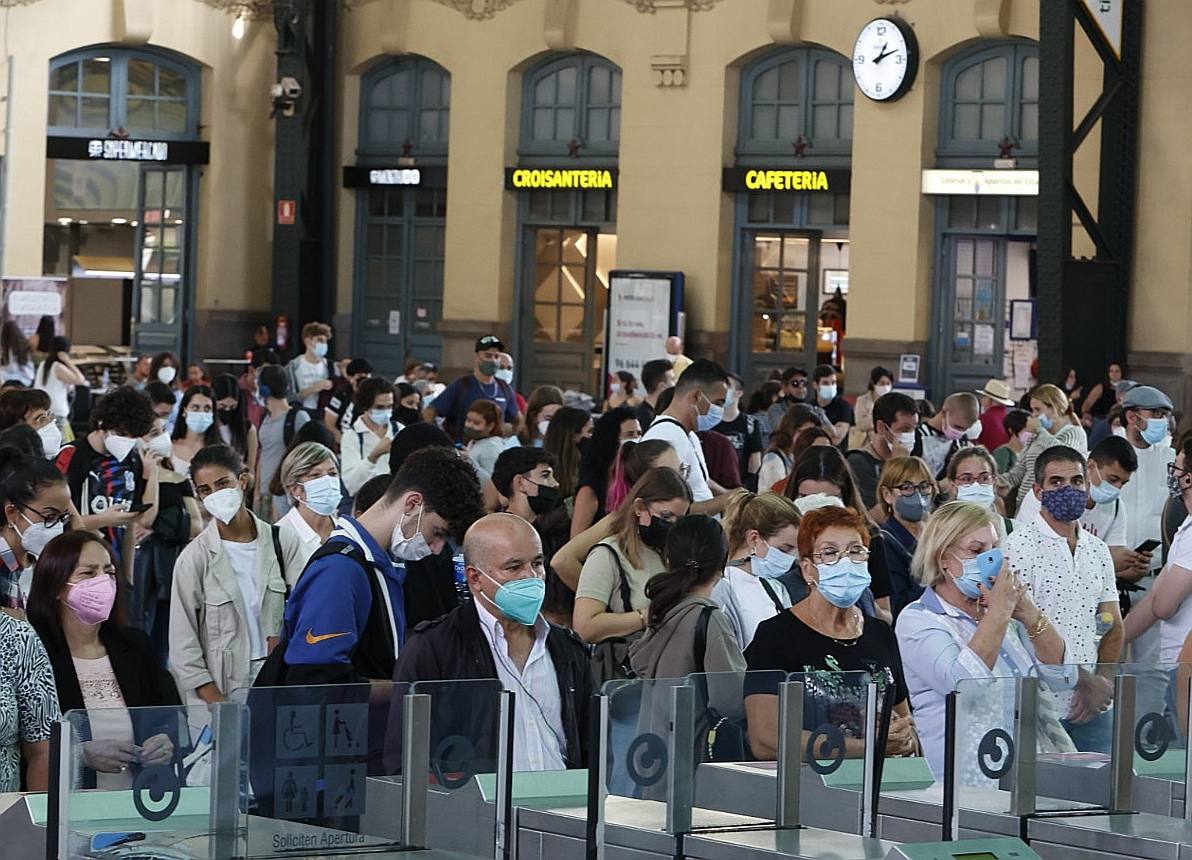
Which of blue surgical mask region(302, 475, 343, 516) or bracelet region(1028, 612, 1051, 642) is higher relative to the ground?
blue surgical mask region(302, 475, 343, 516)

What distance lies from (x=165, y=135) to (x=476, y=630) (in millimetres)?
24068

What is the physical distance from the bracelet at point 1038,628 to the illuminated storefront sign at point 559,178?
66.9 ft

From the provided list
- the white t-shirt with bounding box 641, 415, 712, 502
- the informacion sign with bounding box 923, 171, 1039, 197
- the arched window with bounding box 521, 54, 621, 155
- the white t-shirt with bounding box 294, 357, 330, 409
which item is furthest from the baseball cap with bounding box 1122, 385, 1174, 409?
the arched window with bounding box 521, 54, 621, 155

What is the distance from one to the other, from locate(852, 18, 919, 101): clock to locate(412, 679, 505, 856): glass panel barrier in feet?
66.0

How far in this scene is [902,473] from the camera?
9438 mm

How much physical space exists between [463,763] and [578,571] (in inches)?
140

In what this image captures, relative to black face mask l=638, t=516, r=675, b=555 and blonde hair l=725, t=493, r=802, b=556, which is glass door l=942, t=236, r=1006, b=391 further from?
black face mask l=638, t=516, r=675, b=555

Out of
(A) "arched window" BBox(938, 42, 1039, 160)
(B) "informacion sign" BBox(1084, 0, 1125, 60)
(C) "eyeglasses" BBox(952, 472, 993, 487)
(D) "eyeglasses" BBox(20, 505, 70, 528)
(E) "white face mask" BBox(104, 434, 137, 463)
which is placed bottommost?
(D) "eyeglasses" BBox(20, 505, 70, 528)

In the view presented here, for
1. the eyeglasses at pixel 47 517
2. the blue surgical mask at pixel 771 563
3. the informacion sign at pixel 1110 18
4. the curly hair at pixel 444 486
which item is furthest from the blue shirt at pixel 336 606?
the informacion sign at pixel 1110 18

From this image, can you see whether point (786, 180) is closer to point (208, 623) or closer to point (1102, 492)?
point (1102, 492)

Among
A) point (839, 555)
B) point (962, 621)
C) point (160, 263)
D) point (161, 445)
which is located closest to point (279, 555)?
point (839, 555)

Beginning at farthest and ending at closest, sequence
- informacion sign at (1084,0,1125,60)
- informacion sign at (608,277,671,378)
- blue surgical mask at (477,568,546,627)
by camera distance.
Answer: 1. informacion sign at (608,277,671,378)
2. informacion sign at (1084,0,1125,60)
3. blue surgical mask at (477,568,546,627)

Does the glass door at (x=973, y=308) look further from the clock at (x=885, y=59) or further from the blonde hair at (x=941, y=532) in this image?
the blonde hair at (x=941, y=532)

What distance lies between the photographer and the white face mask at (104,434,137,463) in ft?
32.0
